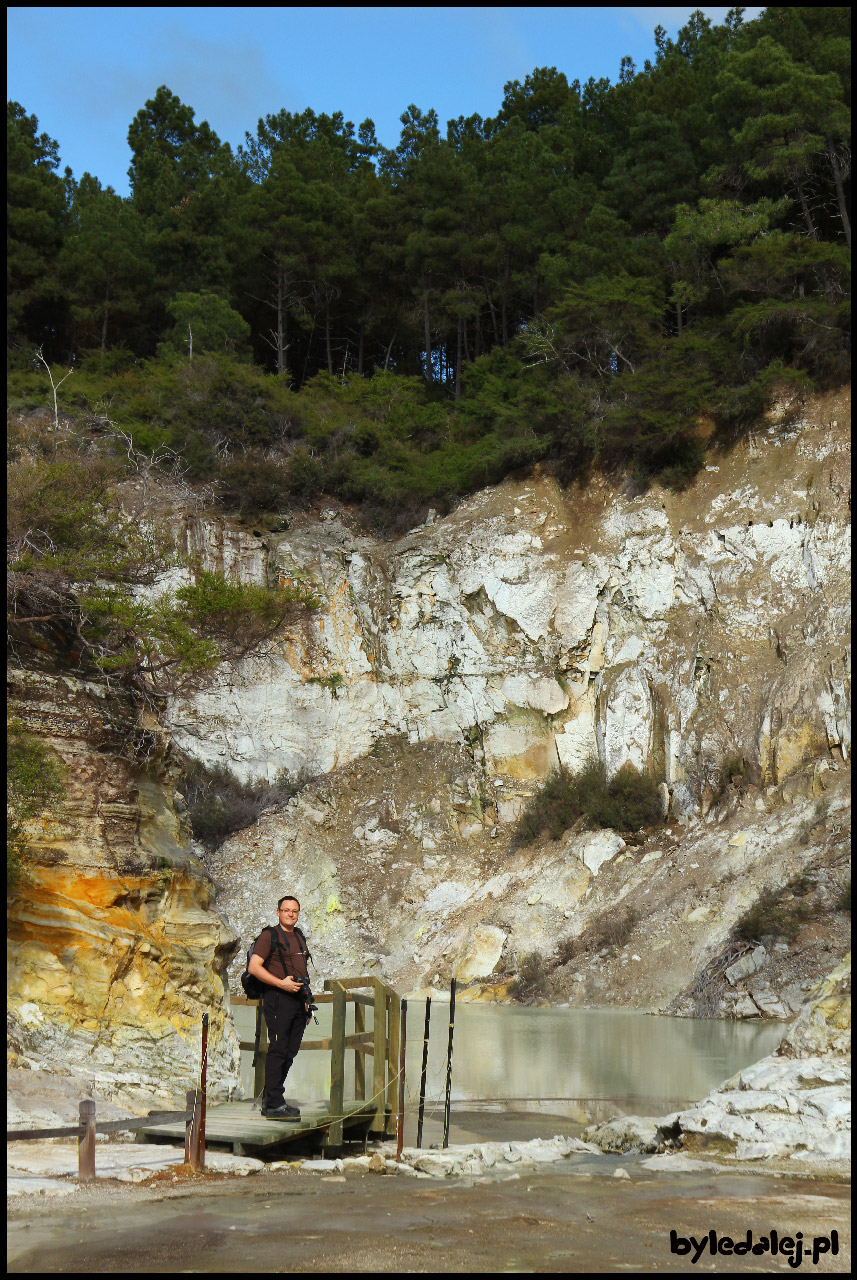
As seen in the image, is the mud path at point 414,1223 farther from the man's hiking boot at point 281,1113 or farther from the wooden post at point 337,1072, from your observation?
the wooden post at point 337,1072

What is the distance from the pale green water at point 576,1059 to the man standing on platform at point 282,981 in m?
3.91

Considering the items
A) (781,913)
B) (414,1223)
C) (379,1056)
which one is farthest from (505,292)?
(414,1223)

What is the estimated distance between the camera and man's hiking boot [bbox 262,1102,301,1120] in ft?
26.5

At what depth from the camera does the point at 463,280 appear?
40.4m

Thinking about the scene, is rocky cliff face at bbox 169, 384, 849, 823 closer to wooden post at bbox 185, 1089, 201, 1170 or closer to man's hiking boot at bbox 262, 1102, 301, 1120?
man's hiking boot at bbox 262, 1102, 301, 1120

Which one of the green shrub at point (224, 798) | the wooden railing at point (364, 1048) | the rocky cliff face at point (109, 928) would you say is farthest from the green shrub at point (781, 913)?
the green shrub at point (224, 798)

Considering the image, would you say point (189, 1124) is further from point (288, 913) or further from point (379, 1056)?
point (379, 1056)

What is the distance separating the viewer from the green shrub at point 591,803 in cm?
2656

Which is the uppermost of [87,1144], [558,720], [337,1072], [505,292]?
[505,292]

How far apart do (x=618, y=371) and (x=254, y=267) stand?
14.8 meters

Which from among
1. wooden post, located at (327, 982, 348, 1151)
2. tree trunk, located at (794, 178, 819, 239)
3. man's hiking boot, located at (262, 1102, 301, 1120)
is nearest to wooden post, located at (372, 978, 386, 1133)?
wooden post, located at (327, 982, 348, 1151)

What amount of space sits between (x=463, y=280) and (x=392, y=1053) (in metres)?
34.5

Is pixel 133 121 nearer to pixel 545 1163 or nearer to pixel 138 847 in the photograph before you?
pixel 138 847

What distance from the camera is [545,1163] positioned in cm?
809
